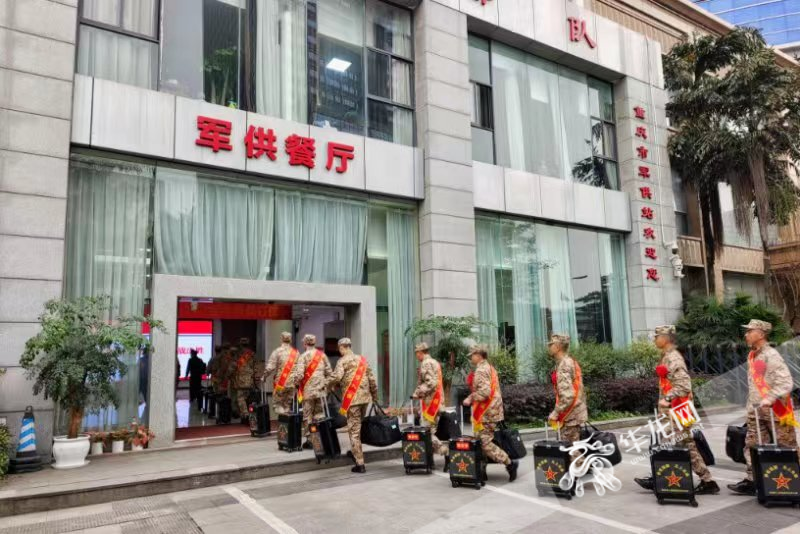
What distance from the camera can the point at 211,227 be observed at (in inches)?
435

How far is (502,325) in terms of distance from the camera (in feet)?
47.1

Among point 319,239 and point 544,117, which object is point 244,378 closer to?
point 319,239

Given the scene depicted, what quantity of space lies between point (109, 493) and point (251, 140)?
6591 millimetres

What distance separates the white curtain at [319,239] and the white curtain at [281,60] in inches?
71.6

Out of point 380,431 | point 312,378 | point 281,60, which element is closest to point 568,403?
point 380,431

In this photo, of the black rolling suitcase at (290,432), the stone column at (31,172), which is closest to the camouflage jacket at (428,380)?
the black rolling suitcase at (290,432)

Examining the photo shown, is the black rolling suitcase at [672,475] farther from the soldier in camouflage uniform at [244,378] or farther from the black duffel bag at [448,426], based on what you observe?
the soldier in camouflage uniform at [244,378]

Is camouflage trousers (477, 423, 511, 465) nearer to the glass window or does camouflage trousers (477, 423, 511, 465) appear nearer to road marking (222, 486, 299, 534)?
road marking (222, 486, 299, 534)

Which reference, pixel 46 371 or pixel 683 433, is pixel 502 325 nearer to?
pixel 683 433

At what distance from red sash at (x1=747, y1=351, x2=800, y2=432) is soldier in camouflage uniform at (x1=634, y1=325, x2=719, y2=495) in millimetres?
685

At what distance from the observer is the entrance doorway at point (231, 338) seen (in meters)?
13.7

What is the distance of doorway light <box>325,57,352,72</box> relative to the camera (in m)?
12.9

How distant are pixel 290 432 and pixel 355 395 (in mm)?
1522

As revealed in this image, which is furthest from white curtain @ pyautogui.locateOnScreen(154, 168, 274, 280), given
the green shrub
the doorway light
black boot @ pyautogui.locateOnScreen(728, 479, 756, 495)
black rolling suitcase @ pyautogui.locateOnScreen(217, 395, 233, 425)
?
the green shrub
